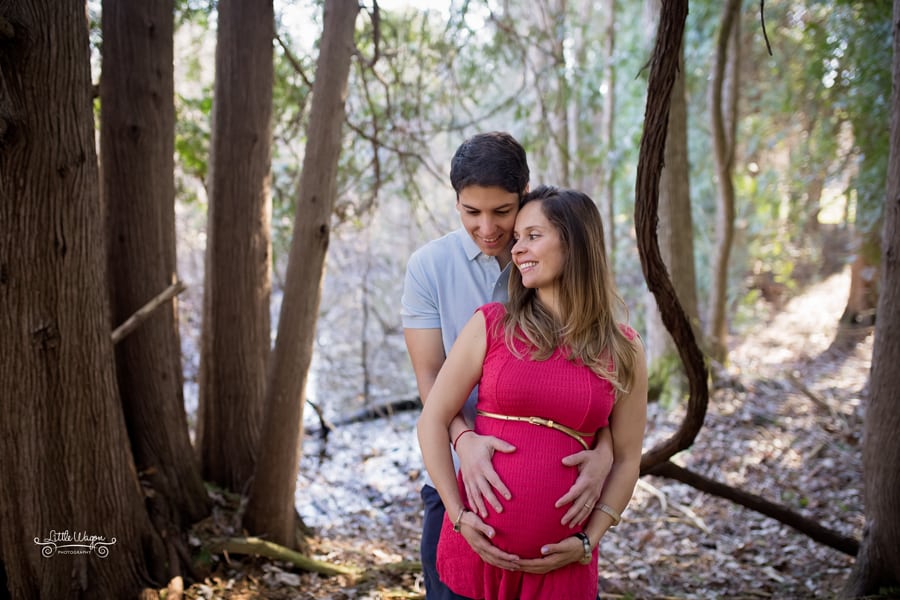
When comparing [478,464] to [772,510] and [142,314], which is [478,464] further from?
[772,510]

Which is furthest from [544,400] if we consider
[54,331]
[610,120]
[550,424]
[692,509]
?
[610,120]

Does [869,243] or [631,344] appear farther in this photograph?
[869,243]

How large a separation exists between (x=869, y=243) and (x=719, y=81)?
2.86 m

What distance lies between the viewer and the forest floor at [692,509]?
13.8 feet

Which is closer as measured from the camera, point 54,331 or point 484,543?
point 484,543

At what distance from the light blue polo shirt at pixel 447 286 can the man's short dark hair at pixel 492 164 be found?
26 cm

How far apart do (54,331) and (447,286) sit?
1.58 metres

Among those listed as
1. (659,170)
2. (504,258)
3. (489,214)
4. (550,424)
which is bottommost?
(550,424)

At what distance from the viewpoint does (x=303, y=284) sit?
4.12 m

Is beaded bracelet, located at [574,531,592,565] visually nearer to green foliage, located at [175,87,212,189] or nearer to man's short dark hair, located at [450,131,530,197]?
man's short dark hair, located at [450,131,530,197]

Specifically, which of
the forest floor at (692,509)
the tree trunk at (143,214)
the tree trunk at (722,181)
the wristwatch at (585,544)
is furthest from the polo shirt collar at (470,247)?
the tree trunk at (722,181)

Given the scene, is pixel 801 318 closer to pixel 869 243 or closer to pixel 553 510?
pixel 869 243

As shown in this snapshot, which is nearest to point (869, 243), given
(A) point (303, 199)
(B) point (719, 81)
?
(B) point (719, 81)

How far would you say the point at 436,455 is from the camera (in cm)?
231
